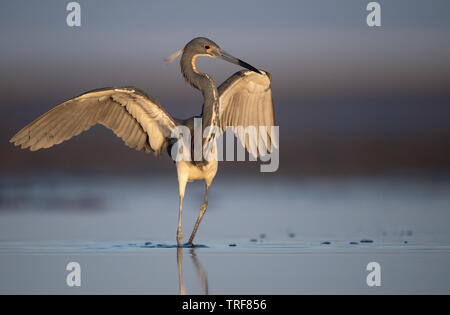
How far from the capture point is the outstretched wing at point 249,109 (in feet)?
43.2

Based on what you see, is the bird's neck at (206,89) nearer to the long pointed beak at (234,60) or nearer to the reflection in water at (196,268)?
the long pointed beak at (234,60)

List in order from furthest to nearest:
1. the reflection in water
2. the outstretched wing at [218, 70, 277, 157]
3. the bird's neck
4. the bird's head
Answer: the outstretched wing at [218, 70, 277, 157] → the bird's head → the bird's neck → the reflection in water

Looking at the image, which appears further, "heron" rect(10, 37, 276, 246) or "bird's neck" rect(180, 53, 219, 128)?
"bird's neck" rect(180, 53, 219, 128)

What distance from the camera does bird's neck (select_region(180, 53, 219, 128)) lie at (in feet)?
40.5

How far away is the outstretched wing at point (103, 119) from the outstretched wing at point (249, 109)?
39.8 inches

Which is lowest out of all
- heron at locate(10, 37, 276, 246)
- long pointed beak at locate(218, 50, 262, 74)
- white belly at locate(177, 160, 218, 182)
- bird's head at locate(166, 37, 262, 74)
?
white belly at locate(177, 160, 218, 182)

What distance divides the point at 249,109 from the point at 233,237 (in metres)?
2.26

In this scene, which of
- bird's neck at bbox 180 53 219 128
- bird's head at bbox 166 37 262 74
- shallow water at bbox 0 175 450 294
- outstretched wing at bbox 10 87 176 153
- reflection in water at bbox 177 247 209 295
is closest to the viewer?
reflection in water at bbox 177 247 209 295

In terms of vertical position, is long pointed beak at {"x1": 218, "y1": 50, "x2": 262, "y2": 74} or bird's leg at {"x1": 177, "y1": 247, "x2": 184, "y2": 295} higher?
long pointed beak at {"x1": 218, "y1": 50, "x2": 262, "y2": 74}

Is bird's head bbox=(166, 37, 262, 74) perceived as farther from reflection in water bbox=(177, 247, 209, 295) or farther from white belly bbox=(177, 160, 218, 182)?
reflection in water bbox=(177, 247, 209, 295)

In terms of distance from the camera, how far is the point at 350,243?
11.5 meters

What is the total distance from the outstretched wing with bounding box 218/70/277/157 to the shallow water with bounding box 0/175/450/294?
3.79 feet

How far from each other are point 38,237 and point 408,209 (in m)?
5.87

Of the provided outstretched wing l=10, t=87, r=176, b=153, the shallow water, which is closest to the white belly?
outstretched wing l=10, t=87, r=176, b=153
